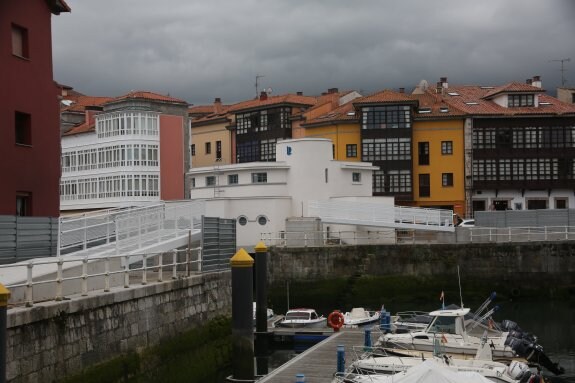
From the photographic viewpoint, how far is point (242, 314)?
22.6 metres

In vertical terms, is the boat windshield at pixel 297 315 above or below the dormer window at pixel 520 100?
below

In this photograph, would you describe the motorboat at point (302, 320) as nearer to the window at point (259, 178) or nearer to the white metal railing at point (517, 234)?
the white metal railing at point (517, 234)

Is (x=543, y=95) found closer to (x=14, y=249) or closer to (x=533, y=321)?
(x=533, y=321)

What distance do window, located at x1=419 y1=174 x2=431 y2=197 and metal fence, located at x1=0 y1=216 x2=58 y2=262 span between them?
170 feet

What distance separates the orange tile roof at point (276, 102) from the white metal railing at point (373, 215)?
106ft

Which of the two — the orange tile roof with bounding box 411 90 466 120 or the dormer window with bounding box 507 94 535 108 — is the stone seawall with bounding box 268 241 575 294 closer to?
the orange tile roof with bounding box 411 90 466 120

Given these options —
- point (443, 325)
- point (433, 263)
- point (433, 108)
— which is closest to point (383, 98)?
point (433, 108)

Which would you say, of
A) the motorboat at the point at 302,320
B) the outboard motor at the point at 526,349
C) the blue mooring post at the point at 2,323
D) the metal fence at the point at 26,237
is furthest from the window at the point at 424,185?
the blue mooring post at the point at 2,323

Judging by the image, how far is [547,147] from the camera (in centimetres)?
7362

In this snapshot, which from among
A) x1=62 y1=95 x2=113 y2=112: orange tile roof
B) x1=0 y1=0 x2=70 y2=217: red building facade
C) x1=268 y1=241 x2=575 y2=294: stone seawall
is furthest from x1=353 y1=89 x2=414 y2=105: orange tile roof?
x1=0 y1=0 x2=70 y2=217: red building facade

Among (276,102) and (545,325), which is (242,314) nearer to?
(545,325)

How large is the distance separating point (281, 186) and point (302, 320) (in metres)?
22.8

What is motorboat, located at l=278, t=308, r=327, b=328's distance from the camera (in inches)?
1414

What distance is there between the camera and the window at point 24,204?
30344 millimetres
